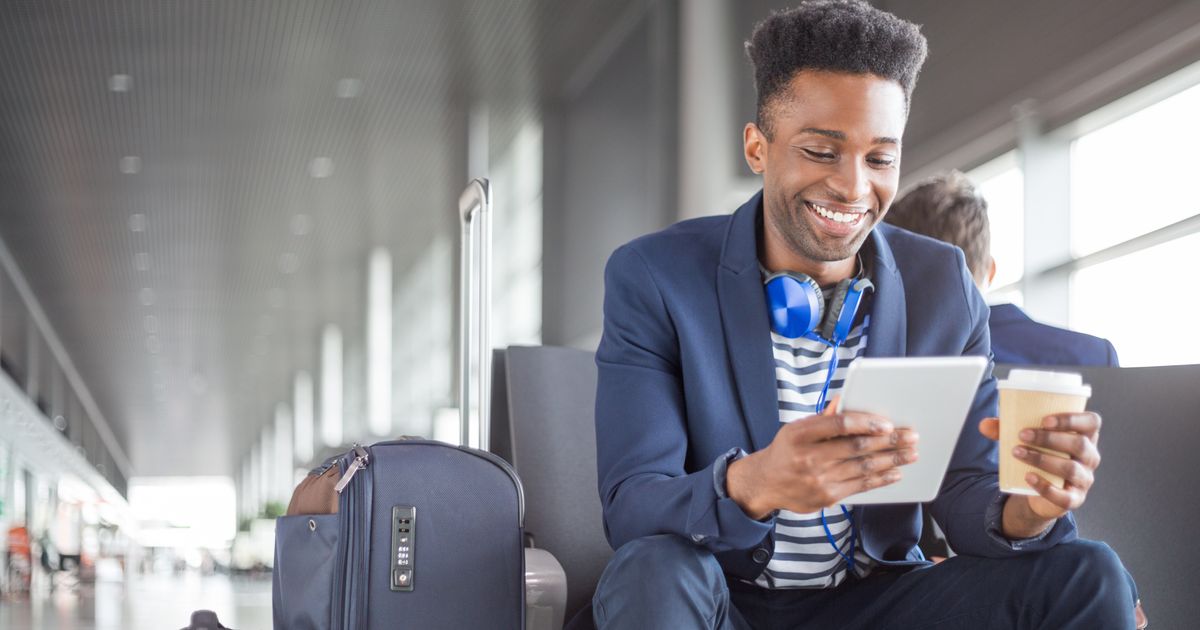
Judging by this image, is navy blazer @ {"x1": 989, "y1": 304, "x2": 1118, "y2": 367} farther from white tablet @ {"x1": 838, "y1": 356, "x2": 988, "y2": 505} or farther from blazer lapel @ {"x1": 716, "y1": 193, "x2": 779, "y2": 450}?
white tablet @ {"x1": 838, "y1": 356, "x2": 988, "y2": 505}

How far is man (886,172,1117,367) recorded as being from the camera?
2693mm

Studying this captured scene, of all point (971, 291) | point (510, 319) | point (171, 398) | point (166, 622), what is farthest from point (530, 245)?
point (171, 398)

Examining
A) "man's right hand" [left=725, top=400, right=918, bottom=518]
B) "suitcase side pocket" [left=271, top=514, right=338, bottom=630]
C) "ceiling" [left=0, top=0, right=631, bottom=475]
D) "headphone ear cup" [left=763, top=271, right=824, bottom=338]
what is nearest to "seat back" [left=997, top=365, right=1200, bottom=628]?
"headphone ear cup" [left=763, top=271, right=824, bottom=338]

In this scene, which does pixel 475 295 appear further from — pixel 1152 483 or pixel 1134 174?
pixel 1134 174

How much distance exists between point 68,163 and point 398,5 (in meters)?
6.34

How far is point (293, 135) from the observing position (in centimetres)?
1334

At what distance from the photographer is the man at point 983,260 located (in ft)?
8.84

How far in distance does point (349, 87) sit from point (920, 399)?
1106cm

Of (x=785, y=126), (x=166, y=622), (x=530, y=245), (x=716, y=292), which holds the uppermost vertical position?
(x=530, y=245)

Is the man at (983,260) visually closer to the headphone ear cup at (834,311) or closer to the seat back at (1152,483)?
the seat back at (1152,483)

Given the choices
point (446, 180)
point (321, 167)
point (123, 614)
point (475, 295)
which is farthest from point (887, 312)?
point (321, 167)

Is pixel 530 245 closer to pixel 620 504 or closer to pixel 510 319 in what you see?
pixel 510 319

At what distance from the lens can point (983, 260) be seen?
283cm

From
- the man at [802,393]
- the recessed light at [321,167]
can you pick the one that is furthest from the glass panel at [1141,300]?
the recessed light at [321,167]
